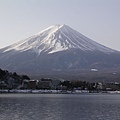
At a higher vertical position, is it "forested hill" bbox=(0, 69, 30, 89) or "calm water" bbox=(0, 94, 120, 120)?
"forested hill" bbox=(0, 69, 30, 89)

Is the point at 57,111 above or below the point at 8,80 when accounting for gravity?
below

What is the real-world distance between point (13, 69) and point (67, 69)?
27.6 meters

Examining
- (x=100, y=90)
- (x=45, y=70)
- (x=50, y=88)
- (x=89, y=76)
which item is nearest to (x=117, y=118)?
(x=50, y=88)

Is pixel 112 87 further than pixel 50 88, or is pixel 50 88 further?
pixel 112 87

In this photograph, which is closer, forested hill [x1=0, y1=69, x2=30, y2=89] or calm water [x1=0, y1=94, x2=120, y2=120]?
calm water [x1=0, y1=94, x2=120, y2=120]

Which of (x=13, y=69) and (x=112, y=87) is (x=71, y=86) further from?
(x=13, y=69)

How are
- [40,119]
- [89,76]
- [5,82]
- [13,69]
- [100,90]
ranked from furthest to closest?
[13,69], [89,76], [100,90], [5,82], [40,119]

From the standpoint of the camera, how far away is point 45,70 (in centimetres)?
19050

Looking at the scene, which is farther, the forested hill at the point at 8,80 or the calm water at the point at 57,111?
the forested hill at the point at 8,80

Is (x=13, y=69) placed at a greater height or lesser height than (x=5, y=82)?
greater

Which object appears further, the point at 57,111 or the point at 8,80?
the point at 8,80

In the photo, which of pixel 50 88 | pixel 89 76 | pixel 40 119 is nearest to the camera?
pixel 40 119

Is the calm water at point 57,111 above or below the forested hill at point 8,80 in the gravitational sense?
below

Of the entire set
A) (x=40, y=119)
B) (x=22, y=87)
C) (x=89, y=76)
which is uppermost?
(x=89, y=76)
